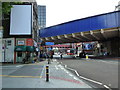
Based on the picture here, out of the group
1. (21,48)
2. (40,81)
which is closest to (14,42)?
(21,48)

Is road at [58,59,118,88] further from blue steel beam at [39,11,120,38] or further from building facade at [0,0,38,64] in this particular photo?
blue steel beam at [39,11,120,38]

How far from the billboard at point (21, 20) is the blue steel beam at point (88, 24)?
10617 millimetres

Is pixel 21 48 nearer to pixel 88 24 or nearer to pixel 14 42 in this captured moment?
pixel 14 42

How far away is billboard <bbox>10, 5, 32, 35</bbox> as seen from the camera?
89.8 ft

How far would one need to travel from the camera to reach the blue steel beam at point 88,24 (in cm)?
2867

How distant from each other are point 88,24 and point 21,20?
14.1 metres

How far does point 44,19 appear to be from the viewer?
98625mm

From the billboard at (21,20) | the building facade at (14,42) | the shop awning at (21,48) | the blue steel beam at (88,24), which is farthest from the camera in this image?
the blue steel beam at (88,24)

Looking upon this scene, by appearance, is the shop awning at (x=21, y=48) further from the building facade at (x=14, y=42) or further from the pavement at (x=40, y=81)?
the pavement at (x=40, y=81)

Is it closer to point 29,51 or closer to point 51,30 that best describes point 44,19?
point 51,30

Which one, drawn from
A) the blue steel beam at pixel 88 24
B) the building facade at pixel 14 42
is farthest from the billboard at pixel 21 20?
the blue steel beam at pixel 88 24

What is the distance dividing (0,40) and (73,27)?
16.2 meters

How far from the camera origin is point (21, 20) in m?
27.7

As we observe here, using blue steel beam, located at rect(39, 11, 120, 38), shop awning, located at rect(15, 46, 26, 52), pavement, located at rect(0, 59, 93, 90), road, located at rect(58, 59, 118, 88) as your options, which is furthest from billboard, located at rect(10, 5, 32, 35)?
pavement, located at rect(0, 59, 93, 90)
